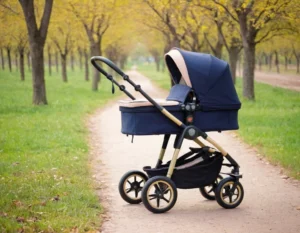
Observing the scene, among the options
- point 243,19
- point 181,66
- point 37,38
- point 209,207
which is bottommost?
point 209,207

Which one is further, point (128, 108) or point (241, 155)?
point (241, 155)

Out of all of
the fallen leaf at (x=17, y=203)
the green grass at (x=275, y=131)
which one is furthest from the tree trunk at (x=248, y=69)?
the fallen leaf at (x=17, y=203)

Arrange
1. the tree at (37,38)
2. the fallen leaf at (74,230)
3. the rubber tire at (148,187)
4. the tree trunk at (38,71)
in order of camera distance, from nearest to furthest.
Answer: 1. the fallen leaf at (74,230)
2. the rubber tire at (148,187)
3. the tree at (37,38)
4. the tree trunk at (38,71)

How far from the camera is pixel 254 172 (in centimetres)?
844

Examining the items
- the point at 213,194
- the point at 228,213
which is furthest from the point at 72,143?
the point at 228,213

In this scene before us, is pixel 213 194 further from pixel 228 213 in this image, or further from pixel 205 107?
pixel 205 107

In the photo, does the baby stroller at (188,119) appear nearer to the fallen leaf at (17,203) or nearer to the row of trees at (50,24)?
the fallen leaf at (17,203)

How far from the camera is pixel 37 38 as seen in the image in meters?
17.9

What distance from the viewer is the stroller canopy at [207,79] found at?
620 cm

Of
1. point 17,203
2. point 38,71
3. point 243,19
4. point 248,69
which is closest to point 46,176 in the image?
point 17,203

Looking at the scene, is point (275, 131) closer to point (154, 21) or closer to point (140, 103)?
point (140, 103)

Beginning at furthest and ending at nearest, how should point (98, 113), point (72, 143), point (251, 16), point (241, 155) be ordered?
point (251, 16), point (98, 113), point (72, 143), point (241, 155)

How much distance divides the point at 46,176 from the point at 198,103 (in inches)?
106

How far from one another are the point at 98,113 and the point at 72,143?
7101 mm
